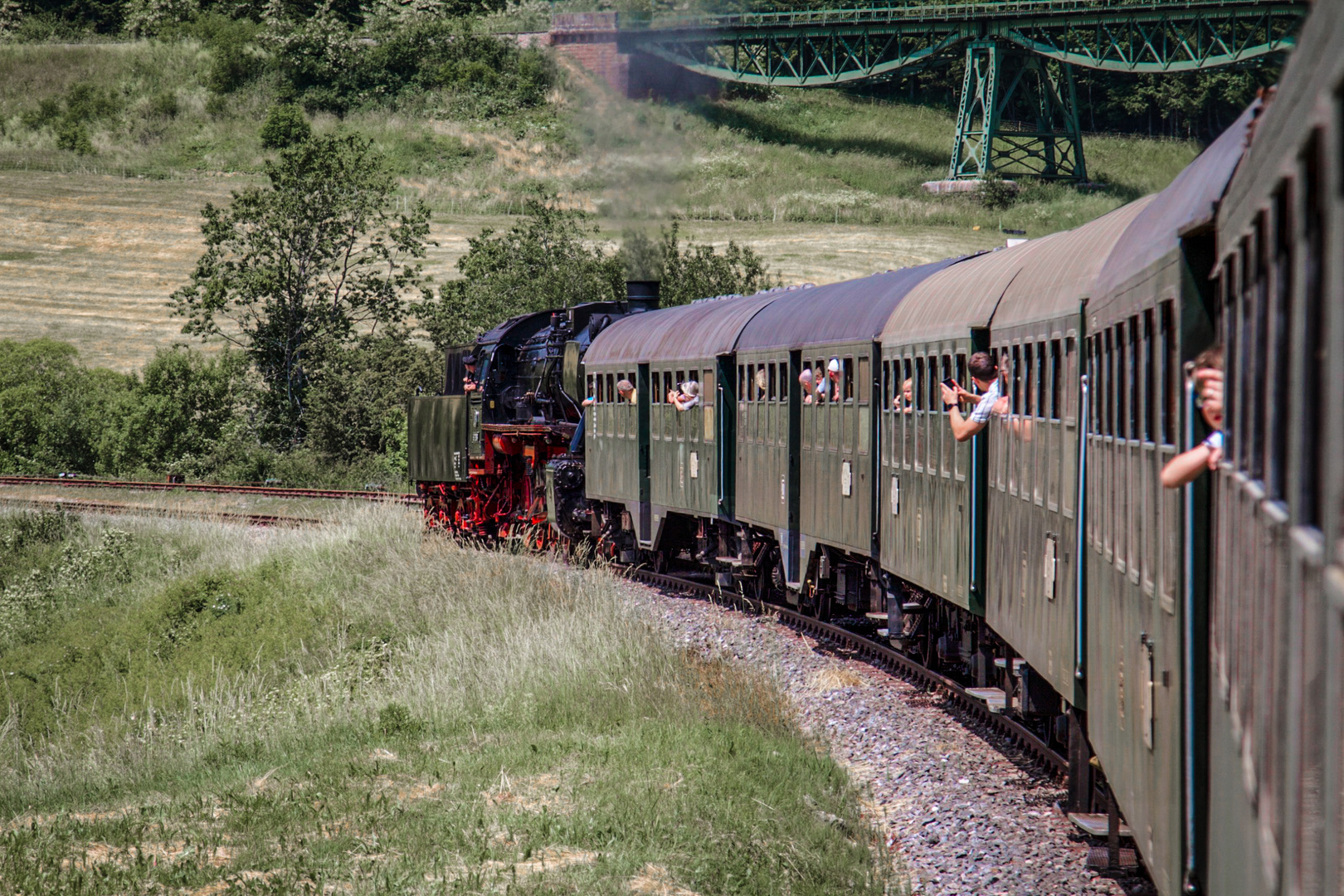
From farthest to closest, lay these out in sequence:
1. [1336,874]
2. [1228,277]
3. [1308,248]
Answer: [1228,277]
[1308,248]
[1336,874]

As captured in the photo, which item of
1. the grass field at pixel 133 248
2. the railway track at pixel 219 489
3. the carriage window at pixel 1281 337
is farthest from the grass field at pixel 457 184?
the carriage window at pixel 1281 337

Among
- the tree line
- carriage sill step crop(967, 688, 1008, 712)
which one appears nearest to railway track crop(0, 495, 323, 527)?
the tree line

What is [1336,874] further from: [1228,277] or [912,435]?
[912,435]

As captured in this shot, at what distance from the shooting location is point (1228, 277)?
3.80 meters

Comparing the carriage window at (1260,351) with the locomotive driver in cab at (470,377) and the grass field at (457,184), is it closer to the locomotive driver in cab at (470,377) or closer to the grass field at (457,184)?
the locomotive driver in cab at (470,377)

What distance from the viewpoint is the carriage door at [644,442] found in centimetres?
2008

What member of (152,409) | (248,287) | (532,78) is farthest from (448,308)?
(532,78)

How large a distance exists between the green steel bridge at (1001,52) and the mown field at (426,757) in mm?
41502

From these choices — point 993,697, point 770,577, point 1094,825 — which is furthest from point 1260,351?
point 770,577

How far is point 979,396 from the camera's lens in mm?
9344

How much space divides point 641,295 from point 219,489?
14130mm

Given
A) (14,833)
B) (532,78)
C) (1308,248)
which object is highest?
(532,78)

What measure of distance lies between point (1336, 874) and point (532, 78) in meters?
69.6

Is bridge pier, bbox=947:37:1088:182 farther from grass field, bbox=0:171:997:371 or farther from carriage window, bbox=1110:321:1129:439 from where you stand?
carriage window, bbox=1110:321:1129:439
